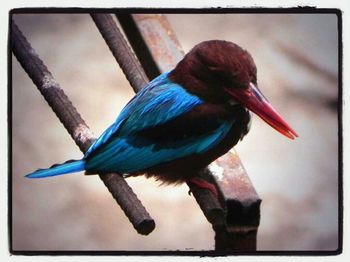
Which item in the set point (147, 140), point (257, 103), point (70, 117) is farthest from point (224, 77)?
point (70, 117)

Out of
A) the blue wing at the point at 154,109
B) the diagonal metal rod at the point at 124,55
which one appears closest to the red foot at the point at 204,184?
the diagonal metal rod at the point at 124,55

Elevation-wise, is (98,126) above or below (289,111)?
above

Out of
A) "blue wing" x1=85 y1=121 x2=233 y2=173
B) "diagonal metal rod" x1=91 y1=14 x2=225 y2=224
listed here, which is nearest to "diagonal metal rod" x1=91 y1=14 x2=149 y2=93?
"diagonal metal rod" x1=91 y1=14 x2=225 y2=224

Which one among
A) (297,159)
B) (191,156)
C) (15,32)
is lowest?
(297,159)

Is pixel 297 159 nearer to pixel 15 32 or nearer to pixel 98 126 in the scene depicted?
pixel 98 126

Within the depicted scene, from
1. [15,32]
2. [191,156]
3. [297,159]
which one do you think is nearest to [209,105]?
[191,156]

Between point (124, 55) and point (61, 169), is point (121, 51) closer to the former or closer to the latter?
point (124, 55)

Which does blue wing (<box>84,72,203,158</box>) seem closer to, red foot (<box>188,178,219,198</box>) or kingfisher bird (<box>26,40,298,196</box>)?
kingfisher bird (<box>26,40,298,196</box>)
